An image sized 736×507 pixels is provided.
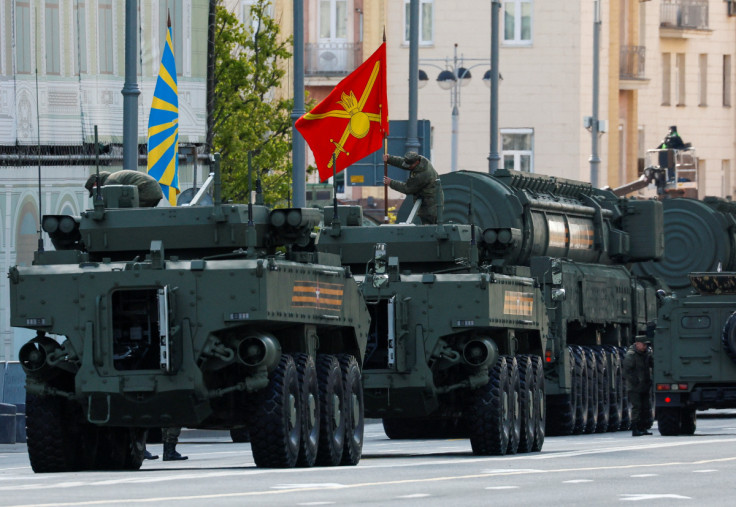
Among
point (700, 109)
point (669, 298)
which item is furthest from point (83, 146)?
point (700, 109)

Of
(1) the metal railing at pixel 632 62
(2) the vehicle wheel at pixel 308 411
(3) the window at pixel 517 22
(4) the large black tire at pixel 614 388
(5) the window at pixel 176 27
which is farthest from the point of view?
(1) the metal railing at pixel 632 62

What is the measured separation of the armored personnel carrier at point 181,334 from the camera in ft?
70.9

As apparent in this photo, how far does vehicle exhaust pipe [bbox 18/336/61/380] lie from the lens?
870 inches

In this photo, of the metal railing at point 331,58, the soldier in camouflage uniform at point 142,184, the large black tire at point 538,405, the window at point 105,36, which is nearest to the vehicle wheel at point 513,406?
the large black tire at point 538,405

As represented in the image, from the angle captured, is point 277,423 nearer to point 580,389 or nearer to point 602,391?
point 580,389

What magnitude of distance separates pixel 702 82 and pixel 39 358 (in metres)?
58.5

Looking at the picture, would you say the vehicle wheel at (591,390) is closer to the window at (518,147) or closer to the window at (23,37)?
the window at (23,37)

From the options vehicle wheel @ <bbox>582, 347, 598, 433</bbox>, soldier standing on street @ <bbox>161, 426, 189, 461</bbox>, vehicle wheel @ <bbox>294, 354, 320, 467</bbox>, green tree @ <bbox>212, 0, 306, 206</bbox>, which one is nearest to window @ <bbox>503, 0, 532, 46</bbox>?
green tree @ <bbox>212, 0, 306, 206</bbox>

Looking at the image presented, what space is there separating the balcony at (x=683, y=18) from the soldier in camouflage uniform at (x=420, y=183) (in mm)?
47601

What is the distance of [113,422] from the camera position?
22.0m

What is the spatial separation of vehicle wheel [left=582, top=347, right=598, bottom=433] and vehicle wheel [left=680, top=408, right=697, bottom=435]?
6.96 feet

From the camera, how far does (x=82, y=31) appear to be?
39.8 meters

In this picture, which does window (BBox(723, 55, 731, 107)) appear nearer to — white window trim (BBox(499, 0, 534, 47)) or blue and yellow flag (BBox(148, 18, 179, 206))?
white window trim (BBox(499, 0, 534, 47))

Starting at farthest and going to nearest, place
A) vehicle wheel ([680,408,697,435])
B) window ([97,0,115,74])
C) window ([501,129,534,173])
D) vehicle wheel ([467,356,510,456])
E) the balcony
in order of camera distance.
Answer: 1. the balcony
2. window ([501,129,534,173])
3. window ([97,0,115,74])
4. vehicle wheel ([680,408,697,435])
5. vehicle wheel ([467,356,510,456])
